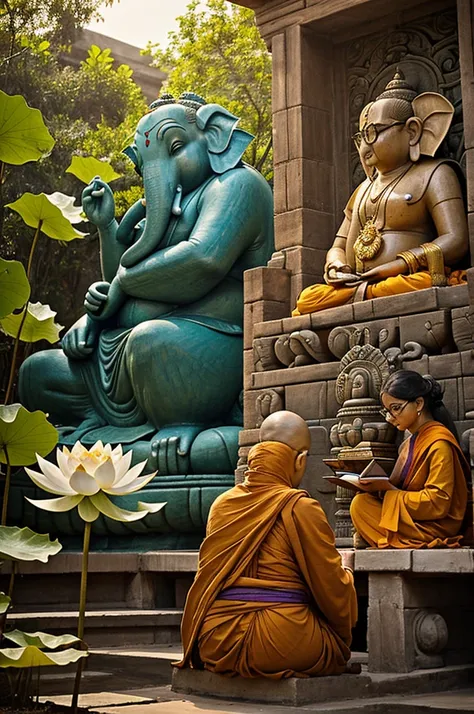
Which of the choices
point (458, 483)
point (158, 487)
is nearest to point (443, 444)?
point (458, 483)

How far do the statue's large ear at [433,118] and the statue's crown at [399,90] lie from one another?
0.09 metres

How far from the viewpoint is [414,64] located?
856cm

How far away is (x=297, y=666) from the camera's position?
496cm

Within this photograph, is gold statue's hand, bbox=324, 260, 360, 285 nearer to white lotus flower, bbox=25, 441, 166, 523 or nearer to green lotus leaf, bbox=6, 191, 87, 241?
green lotus leaf, bbox=6, 191, 87, 241

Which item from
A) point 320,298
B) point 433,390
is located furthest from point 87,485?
point 320,298

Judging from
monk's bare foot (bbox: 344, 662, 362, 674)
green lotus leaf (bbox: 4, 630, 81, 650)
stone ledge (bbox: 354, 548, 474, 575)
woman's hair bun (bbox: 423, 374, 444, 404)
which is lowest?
monk's bare foot (bbox: 344, 662, 362, 674)

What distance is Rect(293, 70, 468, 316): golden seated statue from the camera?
303 inches

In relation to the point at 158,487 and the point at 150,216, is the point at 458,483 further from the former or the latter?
the point at 150,216

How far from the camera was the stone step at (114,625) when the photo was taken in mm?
7199

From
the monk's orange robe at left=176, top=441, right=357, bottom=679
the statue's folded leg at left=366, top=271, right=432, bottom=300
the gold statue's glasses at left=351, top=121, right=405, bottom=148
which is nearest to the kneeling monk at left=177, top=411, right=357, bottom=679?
the monk's orange robe at left=176, top=441, right=357, bottom=679

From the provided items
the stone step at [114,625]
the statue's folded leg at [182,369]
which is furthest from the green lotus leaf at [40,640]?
the statue's folded leg at [182,369]

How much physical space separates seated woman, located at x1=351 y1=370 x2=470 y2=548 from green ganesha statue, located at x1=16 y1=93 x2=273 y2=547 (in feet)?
10.3

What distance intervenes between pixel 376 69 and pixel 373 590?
4625mm

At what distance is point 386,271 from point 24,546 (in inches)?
188
